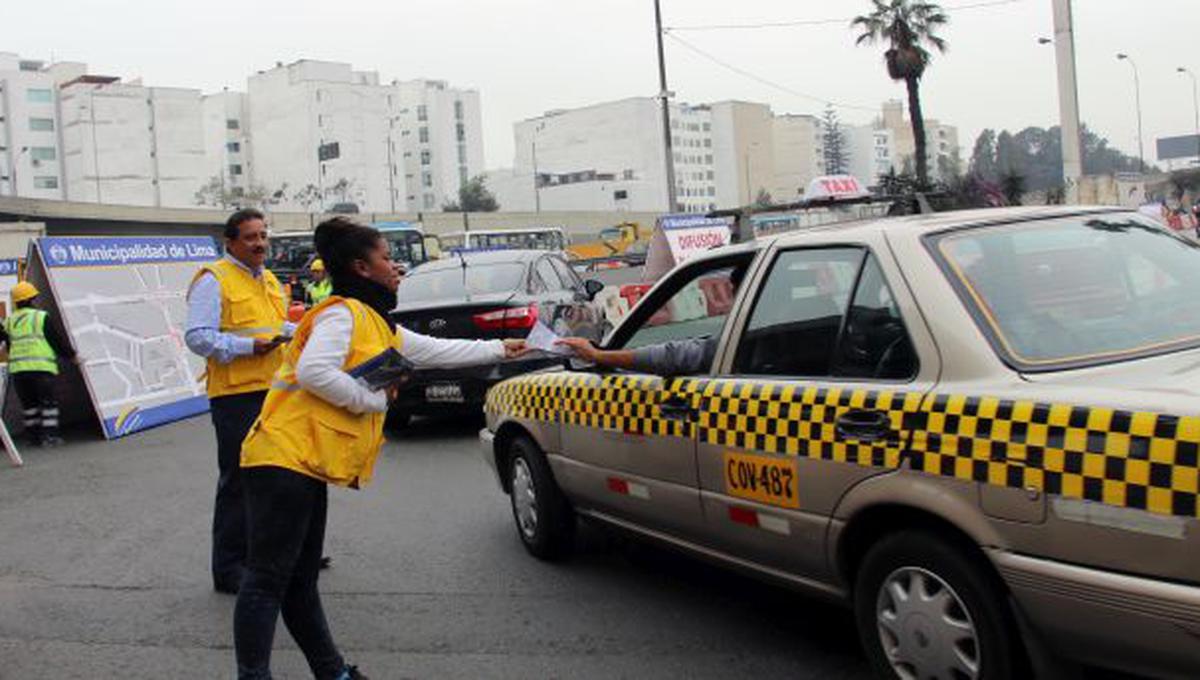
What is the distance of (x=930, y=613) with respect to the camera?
3307 mm

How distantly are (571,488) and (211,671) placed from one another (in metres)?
1.81

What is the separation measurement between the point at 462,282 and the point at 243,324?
505 centimetres

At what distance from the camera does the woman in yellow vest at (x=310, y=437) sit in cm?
355

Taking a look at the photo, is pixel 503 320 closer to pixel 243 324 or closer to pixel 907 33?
pixel 243 324

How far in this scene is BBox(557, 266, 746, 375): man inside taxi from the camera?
4430 millimetres

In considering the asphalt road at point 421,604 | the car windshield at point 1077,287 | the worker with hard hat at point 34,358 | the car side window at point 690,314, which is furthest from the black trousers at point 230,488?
the worker with hard hat at point 34,358

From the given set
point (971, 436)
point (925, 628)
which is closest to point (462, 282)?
point (925, 628)

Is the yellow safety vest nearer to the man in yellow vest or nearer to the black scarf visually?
the man in yellow vest

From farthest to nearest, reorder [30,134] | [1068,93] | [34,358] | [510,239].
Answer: [30,134] < [510,239] < [1068,93] < [34,358]

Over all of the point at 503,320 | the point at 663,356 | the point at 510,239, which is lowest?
the point at 663,356

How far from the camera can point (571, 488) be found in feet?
17.4

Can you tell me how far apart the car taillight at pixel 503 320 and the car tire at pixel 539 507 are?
3.54m

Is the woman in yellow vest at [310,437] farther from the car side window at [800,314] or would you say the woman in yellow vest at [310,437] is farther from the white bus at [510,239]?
the white bus at [510,239]

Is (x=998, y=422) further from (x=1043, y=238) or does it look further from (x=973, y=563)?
(x=1043, y=238)
